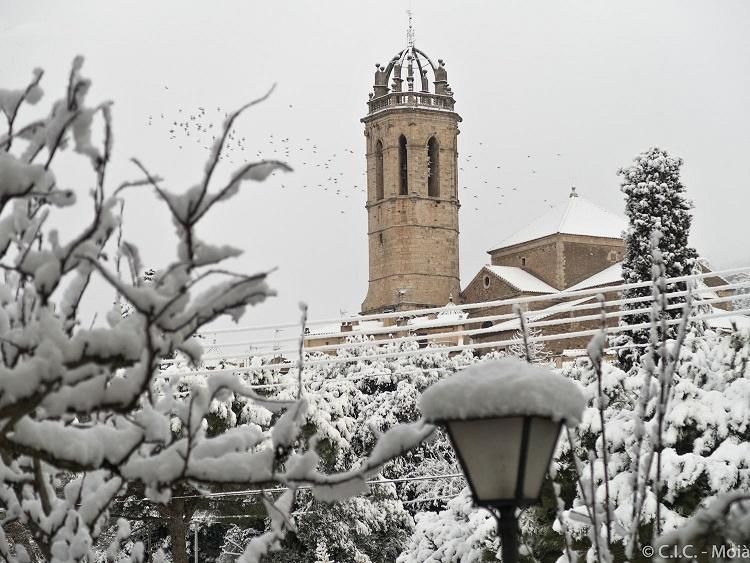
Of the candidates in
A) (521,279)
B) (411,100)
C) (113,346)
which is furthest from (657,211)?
(411,100)

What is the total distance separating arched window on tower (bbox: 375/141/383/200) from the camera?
214 ft

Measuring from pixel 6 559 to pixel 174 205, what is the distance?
4.16 ft

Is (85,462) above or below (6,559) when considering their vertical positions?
above

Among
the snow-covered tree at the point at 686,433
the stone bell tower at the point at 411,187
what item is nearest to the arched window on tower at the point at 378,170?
the stone bell tower at the point at 411,187

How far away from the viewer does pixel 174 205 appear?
7.48 feet

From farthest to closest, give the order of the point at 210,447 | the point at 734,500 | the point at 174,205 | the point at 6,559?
the point at 6,559 < the point at 210,447 < the point at 174,205 < the point at 734,500

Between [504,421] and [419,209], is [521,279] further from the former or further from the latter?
[504,421]

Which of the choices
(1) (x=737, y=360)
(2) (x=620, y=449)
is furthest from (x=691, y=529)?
(1) (x=737, y=360)

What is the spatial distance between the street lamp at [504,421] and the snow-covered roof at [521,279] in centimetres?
5521

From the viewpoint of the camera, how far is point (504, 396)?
111 inches

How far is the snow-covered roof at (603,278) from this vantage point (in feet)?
185

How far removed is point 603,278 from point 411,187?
1264 centimetres

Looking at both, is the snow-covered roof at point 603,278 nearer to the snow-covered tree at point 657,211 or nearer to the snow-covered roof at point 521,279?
the snow-covered roof at point 521,279

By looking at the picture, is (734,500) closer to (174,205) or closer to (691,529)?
(691,529)
